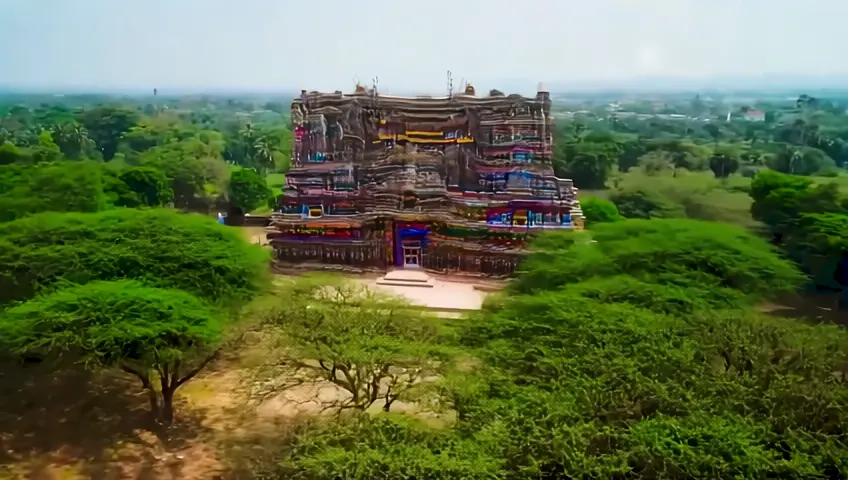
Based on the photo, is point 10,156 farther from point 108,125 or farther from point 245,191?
point 108,125

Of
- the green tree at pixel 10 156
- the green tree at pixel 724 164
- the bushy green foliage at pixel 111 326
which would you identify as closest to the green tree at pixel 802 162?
the green tree at pixel 724 164

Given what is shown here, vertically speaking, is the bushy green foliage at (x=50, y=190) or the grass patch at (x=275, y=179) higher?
the bushy green foliage at (x=50, y=190)

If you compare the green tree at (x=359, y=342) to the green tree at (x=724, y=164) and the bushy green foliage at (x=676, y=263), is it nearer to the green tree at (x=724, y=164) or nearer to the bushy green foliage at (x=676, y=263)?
the bushy green foliage at (x=676, y=263)

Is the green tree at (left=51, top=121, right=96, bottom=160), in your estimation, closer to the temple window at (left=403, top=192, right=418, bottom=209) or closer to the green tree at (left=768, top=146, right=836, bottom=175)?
the temple window at (left=403, top=192, right=418, bottom=209)

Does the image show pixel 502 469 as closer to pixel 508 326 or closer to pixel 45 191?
pixel 508 326

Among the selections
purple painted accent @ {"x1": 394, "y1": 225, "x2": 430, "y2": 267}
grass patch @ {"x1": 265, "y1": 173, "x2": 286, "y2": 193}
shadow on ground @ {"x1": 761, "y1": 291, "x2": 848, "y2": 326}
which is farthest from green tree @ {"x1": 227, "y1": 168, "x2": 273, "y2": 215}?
shadow on ground @ {"x1": 761, "y1": 291, "x2": 848, "y2": 326}

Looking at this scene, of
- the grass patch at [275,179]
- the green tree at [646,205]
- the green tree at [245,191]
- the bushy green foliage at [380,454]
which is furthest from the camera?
the grass patch at [275,179]
